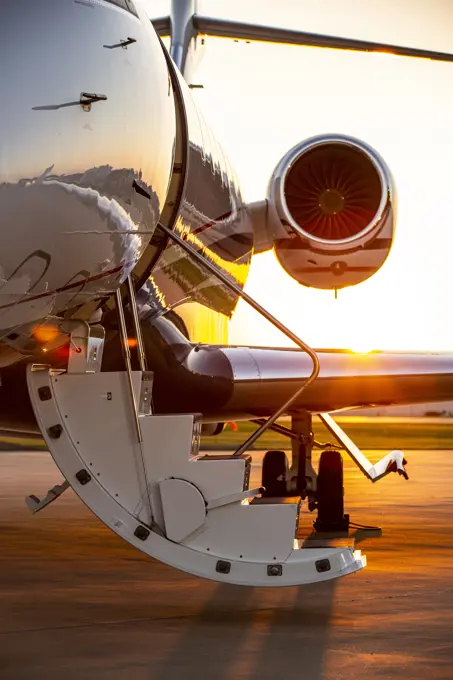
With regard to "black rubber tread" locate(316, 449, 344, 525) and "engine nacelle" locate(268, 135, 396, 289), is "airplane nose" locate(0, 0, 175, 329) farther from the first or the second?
"engine nacelle" locate(268, 135, 396, 289)

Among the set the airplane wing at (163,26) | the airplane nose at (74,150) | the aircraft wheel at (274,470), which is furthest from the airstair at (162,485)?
the airplane wing at (163,26)

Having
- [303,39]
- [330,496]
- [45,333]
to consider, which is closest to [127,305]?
[45,333]

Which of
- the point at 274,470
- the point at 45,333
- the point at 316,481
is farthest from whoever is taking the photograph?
the point at 274,470

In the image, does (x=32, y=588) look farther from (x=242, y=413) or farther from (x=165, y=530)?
(x=242, y=413)

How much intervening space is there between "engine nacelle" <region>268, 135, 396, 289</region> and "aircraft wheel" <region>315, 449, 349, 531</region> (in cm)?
222

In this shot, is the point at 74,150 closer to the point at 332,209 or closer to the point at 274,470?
the point at 332,209

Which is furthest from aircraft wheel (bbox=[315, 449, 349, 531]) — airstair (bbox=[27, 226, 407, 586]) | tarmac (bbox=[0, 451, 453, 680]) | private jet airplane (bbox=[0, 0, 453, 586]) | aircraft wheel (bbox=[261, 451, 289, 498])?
airstair (bbox=[27, 226, 407, 586])

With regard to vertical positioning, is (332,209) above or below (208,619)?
above

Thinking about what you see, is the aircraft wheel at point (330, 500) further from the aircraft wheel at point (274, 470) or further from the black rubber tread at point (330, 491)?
the aircraft wheel at point (274, 470)

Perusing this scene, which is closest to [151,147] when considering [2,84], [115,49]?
[115,49]

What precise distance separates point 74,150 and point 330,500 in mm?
5957

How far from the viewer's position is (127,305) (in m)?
7.62

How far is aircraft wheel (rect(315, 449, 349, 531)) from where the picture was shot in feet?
35.2

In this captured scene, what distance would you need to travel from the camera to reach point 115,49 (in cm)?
597
